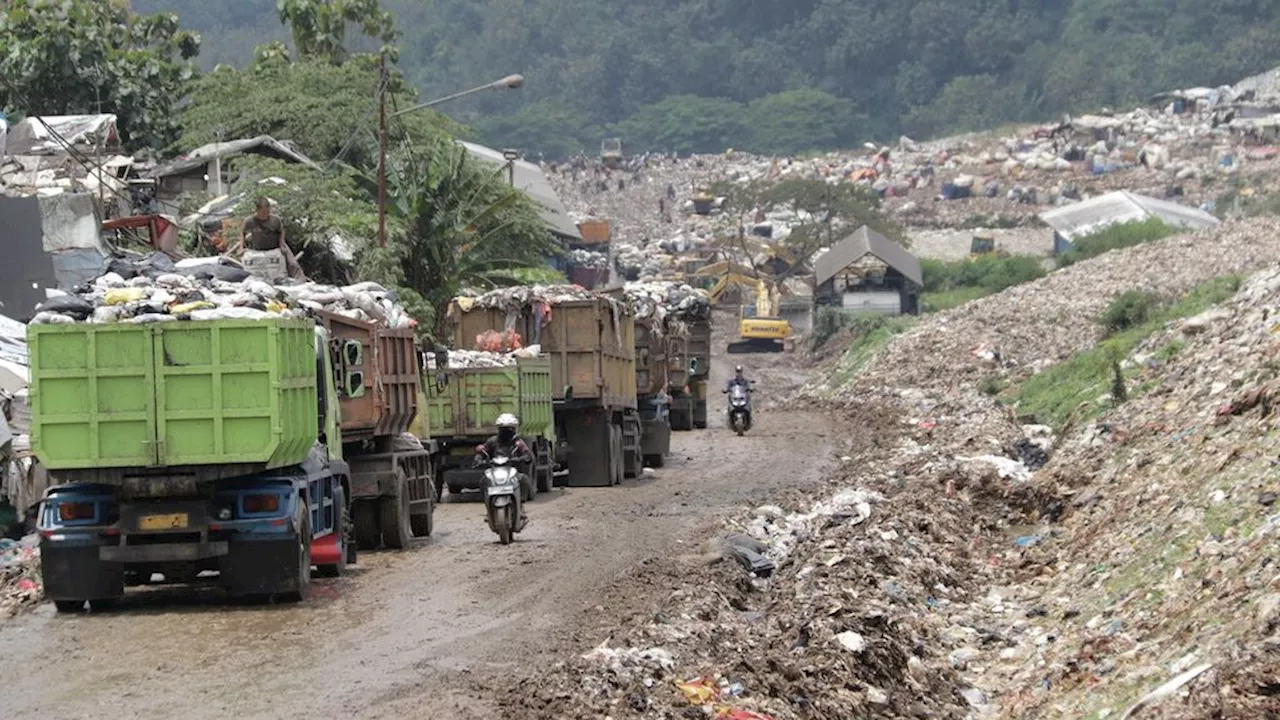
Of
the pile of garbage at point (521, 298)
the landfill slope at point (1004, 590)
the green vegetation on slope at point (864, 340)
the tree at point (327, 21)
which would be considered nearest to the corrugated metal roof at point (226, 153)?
the tree at point (327, 21)

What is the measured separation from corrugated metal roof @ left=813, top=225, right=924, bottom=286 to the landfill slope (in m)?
48.0

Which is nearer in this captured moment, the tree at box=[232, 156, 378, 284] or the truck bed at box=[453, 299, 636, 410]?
the truck bed at box=[453, 299, 636, 410]

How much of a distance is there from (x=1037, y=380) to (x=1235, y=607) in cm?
2418

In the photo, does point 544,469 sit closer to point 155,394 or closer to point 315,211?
point 155,394

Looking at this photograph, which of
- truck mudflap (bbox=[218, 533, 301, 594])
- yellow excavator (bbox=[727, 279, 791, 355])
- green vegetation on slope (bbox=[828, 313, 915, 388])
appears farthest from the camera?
yellow excavator (bbox=[727, 279, 791, 355])

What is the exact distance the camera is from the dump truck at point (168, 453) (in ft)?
46.1

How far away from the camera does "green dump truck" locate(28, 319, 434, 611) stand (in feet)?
46.1

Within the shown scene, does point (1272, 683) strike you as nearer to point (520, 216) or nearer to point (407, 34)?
point (520, 216)

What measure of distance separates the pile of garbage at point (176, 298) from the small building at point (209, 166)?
93.6 feet

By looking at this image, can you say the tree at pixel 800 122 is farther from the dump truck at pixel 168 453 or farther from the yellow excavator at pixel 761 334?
the dump truck at pixel 168 453

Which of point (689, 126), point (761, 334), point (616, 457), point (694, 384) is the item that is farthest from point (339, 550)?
point (689, 126)

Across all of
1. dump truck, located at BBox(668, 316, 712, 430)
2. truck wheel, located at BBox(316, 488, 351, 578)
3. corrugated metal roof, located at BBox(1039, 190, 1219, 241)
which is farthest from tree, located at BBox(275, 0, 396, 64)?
truck wheel, located at BBox(316, 488, 351, 578)

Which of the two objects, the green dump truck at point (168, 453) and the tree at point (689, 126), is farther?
the tree at point (689, 126)

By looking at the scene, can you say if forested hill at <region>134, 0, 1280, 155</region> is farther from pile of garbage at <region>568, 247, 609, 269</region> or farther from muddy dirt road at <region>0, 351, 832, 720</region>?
muddy dirt road at <region>0, 351, 832, 720</region>
